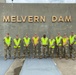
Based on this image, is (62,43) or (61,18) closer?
(62,43)

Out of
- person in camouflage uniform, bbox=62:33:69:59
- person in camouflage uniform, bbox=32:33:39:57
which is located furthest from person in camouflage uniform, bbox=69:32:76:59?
person in camouflage uniform, bbox=32:33:39:57

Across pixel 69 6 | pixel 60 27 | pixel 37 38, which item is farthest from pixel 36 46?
pixel 69 6

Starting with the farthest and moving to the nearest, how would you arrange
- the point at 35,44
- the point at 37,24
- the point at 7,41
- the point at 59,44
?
the point at 37,24
the point at 35,44
the point at 59,44
the point at 7,41

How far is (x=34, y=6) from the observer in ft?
72.7

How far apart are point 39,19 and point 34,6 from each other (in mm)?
1121

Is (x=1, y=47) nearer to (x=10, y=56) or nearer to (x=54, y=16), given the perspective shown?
(x=10, y=56)

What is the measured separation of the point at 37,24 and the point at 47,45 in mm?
2081

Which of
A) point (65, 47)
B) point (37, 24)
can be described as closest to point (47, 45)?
point (65, 47)

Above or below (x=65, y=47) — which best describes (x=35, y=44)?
above

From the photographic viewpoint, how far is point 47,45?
21219 mm

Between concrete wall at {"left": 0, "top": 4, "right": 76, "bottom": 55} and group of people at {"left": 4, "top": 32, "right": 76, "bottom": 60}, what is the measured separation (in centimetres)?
87

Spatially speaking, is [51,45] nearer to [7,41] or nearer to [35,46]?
[35,46]

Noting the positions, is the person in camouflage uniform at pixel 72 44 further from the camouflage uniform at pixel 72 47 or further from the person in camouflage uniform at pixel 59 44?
the person in camouflage uniform at pixel 59 44

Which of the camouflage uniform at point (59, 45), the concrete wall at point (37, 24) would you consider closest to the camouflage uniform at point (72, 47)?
the camouflage uniform at point (59, 45)
